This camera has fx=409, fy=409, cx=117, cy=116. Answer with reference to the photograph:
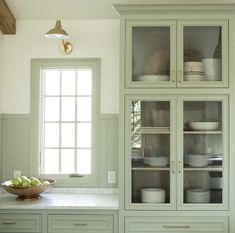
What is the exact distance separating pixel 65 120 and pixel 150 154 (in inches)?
37.9

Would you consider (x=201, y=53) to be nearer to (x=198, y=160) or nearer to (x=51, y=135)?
(x=198, y=160)

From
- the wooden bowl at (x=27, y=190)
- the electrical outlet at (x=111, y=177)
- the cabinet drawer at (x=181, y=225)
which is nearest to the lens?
the cabinet drawer at (x=181, y=225)

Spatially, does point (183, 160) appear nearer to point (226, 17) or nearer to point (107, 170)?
point (107, 170)

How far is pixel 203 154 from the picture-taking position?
3191mm

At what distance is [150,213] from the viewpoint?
10.2 feet

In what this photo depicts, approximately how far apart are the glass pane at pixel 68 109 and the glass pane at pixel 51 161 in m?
0.32

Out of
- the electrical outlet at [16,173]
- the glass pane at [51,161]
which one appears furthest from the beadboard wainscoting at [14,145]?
the glass pane at [51,161]

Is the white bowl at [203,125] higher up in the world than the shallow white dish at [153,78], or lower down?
lower down

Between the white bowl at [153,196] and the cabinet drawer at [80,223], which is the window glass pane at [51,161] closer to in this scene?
the cabinet drawer at [80,223]

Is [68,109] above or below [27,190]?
above

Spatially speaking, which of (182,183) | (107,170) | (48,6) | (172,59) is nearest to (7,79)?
(48,6)

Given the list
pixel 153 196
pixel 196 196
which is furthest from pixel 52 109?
pixel 196 196

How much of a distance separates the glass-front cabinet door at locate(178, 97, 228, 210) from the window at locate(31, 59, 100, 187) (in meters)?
0.94

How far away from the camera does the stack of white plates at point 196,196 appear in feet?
10.3
